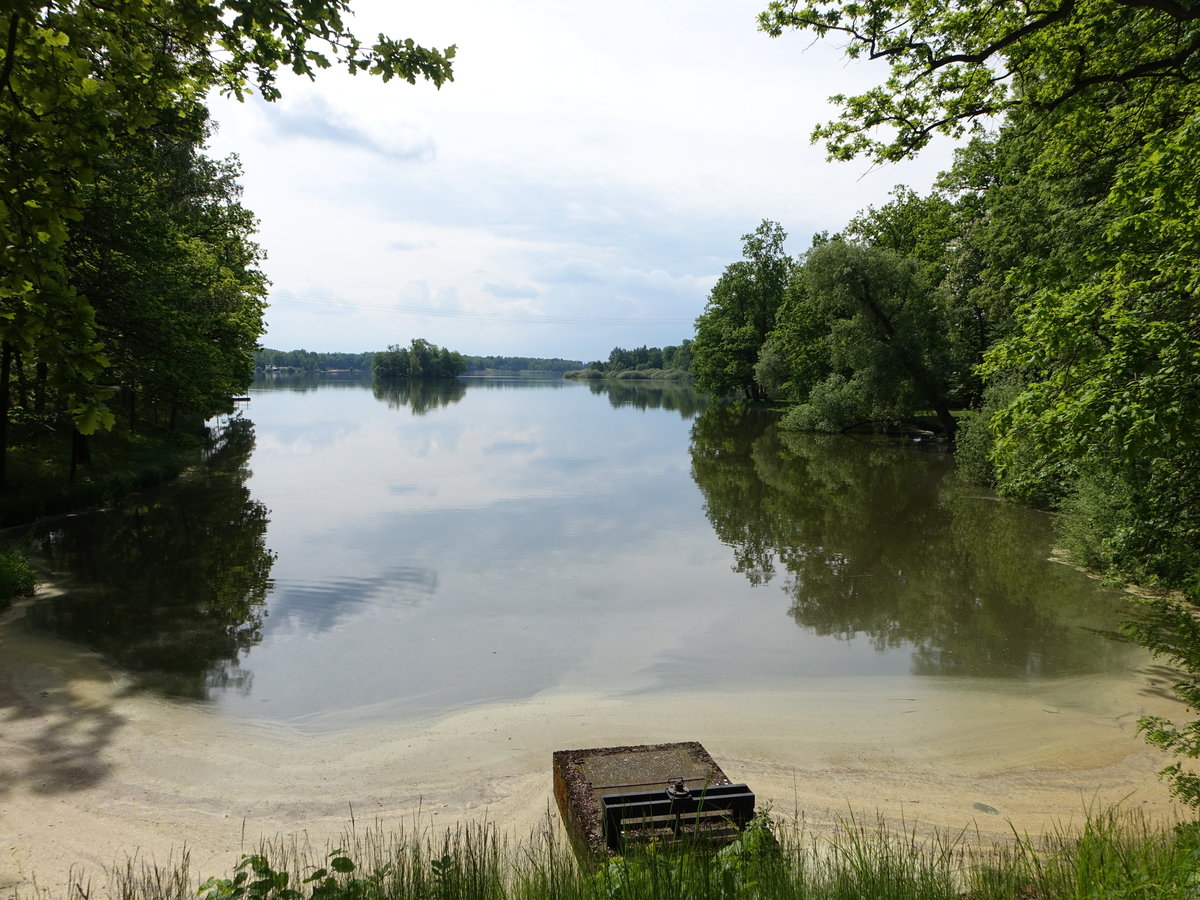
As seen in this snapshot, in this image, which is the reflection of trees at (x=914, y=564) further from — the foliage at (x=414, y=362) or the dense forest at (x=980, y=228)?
the foliage at (x=414, y=362)

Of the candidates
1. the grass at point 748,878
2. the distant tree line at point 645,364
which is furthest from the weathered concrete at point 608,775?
the distant tree line at point 645,364

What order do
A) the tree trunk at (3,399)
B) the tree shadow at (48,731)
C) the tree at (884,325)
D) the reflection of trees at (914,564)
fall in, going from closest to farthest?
1. the tree shadow at (48,731)
2. the reflection of trees at (914,564)
3. the tree trunk at (3,399)
4. the tree at (884,325)

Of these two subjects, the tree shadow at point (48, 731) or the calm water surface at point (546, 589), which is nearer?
the tree shadow at point (48, 731)

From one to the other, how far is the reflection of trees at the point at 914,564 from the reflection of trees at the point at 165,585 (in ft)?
28.9

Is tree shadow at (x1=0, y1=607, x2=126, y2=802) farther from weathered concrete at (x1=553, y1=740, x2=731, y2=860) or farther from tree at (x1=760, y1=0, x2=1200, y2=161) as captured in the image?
tree at (x1=760, y1=0, x2=1200, y2=161)

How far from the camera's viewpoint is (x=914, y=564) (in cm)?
1475

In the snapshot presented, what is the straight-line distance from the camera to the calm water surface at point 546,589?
9.48m

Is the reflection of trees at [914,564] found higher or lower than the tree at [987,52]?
lower

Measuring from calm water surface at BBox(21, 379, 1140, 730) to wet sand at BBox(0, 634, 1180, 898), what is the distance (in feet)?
1.94

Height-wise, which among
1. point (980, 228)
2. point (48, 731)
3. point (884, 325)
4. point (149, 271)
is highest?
point (980, 228)

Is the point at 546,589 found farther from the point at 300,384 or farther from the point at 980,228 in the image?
the point at 300,384

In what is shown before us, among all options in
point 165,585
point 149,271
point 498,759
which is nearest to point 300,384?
point 149,271

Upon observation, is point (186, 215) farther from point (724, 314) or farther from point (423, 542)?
point (724, 314)

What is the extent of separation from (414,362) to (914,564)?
147 meters
